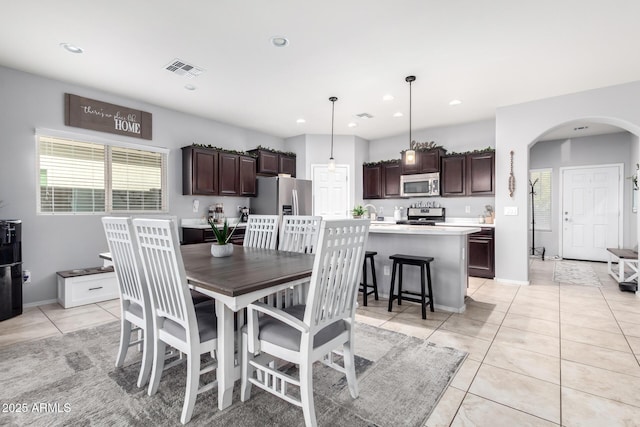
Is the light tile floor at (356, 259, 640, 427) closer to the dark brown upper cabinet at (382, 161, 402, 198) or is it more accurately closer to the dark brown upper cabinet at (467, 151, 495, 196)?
the dark brown upper cabinet at (467, 151, 495, 196)

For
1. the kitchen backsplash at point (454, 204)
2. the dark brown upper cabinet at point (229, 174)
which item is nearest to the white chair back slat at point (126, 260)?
the dark brown upper cabinet at point (229, 174)

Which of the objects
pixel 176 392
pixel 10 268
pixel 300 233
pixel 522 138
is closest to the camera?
pixel 176 392

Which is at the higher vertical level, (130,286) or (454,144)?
(454,144)

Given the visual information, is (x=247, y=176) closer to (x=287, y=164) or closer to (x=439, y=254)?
(x=287, y=164)

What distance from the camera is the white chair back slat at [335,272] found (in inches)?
60.6

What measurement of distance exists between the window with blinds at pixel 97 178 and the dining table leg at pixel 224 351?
141 inches

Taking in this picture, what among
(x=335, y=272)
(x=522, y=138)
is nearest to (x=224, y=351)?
(x=335, y=272)

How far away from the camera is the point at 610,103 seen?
13.2 ft

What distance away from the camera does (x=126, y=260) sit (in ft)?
6.50

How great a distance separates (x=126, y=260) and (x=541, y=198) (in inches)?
326

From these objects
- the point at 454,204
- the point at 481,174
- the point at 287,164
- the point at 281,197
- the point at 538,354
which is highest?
the point at 287,164

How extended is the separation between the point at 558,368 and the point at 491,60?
2999 millimetres

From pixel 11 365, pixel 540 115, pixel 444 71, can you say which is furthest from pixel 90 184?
pixel 540 115

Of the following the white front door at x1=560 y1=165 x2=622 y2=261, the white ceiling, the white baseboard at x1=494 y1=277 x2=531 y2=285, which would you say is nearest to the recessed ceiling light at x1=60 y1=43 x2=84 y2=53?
the white ceiling
